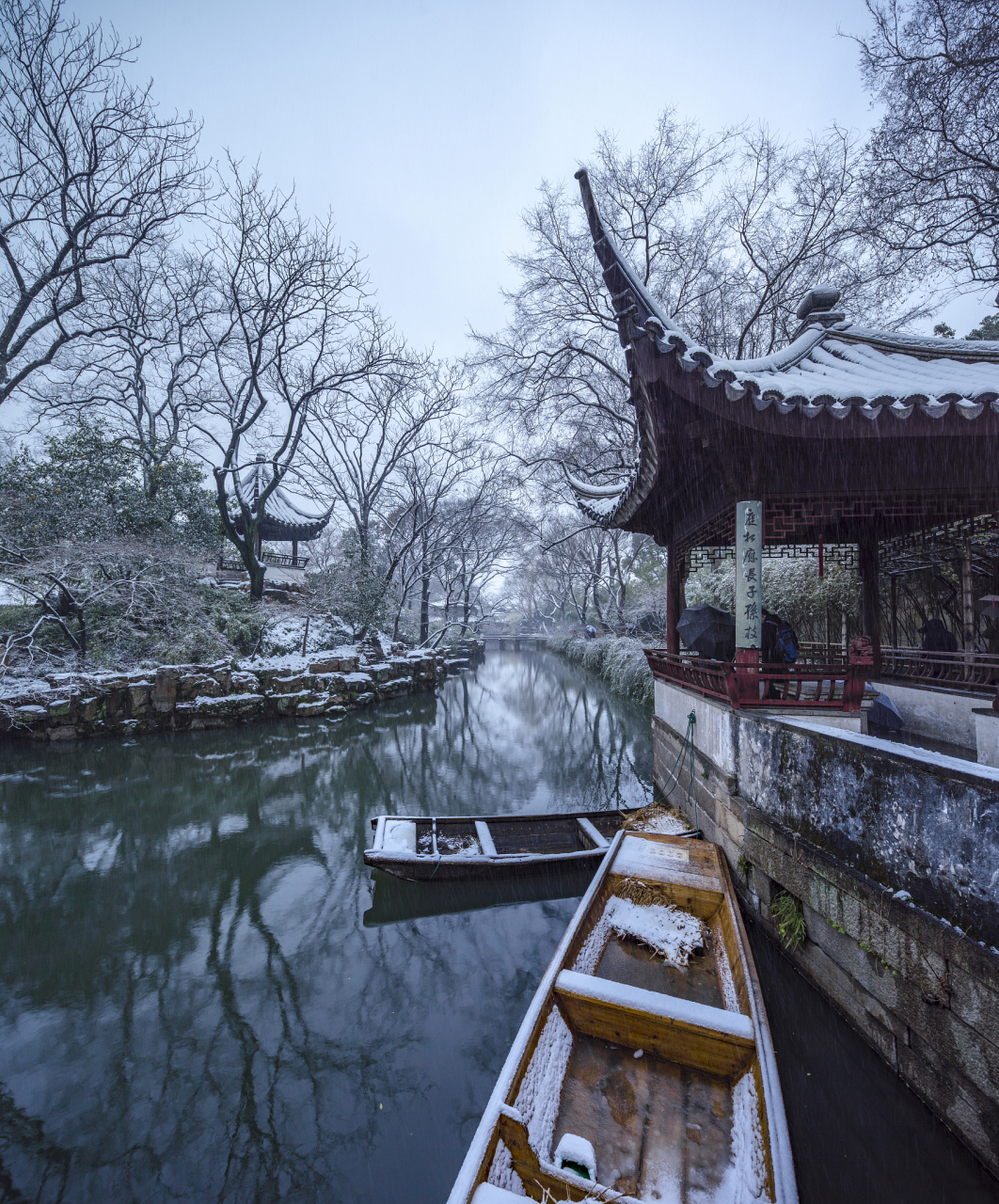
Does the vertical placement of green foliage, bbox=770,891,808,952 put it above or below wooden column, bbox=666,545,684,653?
below

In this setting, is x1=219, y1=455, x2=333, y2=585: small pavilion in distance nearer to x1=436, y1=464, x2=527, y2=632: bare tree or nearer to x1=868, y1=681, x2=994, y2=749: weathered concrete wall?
x1=436, y1=464, x2=527, y2=632: bare tree

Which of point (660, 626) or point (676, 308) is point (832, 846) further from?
point (660, 626)

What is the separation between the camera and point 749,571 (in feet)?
16.8

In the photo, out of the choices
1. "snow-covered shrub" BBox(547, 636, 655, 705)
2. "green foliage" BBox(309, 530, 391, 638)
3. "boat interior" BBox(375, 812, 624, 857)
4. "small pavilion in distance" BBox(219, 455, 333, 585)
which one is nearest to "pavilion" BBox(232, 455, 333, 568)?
"small pavilion in distance" BBox(219, 455, 333, 585)

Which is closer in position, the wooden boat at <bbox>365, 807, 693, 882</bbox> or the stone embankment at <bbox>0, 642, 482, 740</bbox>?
the wooden boat at <bbox>365, 807, 693, 882</bbox>

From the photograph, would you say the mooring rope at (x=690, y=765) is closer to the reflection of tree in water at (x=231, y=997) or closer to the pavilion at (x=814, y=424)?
the reflection of tree in water at (x=231, y=997)

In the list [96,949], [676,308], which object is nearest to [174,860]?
[96,949]

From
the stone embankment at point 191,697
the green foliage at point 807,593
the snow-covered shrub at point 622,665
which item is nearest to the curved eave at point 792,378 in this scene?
the green foliage at point 807,593

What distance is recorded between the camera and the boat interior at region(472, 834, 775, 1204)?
1890 mm

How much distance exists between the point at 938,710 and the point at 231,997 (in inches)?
322

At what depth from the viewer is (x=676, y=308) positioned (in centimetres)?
1226

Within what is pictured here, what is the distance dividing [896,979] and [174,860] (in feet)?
23.6

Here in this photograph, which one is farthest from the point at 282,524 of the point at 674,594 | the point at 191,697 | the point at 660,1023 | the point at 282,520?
the point at 660,1023

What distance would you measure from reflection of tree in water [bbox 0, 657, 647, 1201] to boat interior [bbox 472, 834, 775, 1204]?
107 centimetres
